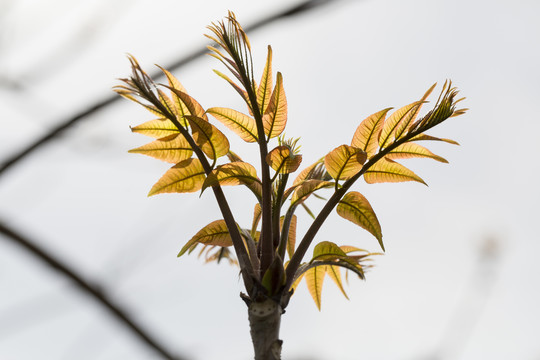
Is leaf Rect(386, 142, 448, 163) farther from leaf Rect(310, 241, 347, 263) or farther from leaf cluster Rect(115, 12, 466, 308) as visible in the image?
leaf Rect(310, 241, 347, 263)

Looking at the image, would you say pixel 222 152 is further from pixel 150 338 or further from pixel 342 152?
pixel 150 338

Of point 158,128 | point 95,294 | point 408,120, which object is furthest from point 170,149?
point 408,120

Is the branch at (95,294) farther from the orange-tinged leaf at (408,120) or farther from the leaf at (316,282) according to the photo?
the orange-tinged leaf at (408,120)

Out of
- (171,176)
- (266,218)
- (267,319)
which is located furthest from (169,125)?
(267,319)

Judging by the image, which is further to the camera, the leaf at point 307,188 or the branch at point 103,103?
the branch at point 103,103

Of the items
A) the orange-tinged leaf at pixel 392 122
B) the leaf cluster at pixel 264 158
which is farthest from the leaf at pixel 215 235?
the orange-tinged leaf at pixel 392 122

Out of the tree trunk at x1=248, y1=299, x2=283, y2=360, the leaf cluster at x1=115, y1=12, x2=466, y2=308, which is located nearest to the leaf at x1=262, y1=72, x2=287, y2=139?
the leaf cluster at x1=115, y1=12, x2=466, y2=308
